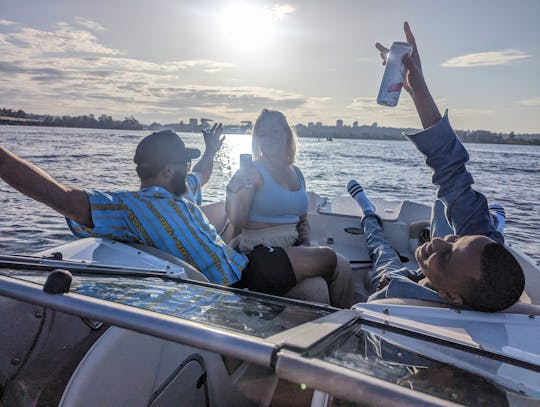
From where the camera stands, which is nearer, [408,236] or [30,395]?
[30,395]

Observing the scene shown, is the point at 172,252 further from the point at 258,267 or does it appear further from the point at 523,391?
the point at 523,391

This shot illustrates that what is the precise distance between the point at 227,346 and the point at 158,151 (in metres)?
1.48

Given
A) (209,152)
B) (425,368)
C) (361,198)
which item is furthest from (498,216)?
(425,368)

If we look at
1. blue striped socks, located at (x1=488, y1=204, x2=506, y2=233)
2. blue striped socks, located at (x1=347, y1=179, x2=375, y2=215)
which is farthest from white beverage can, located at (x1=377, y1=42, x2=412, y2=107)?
blue striped socks, located at (x1=347, y1=179, x2=375, y2=215)

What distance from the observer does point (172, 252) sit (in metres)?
2.05

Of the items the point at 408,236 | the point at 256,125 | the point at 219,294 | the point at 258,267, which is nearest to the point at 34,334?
the point at 219,294

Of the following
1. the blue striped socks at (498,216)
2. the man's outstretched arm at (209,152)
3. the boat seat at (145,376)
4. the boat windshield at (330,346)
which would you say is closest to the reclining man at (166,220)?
the boat windshield at (330,346)

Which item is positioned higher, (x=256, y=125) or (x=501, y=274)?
(x=256, y=125)

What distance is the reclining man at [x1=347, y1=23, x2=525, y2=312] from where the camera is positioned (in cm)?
150

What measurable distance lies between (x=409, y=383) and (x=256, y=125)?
7.98 feet

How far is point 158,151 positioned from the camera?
2.08m

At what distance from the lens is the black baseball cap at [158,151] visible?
2076 mm

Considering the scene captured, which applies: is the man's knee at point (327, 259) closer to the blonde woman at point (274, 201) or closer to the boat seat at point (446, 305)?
the blonde woman at point (274, 201)

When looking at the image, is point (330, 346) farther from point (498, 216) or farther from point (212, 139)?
point (498, 216)
